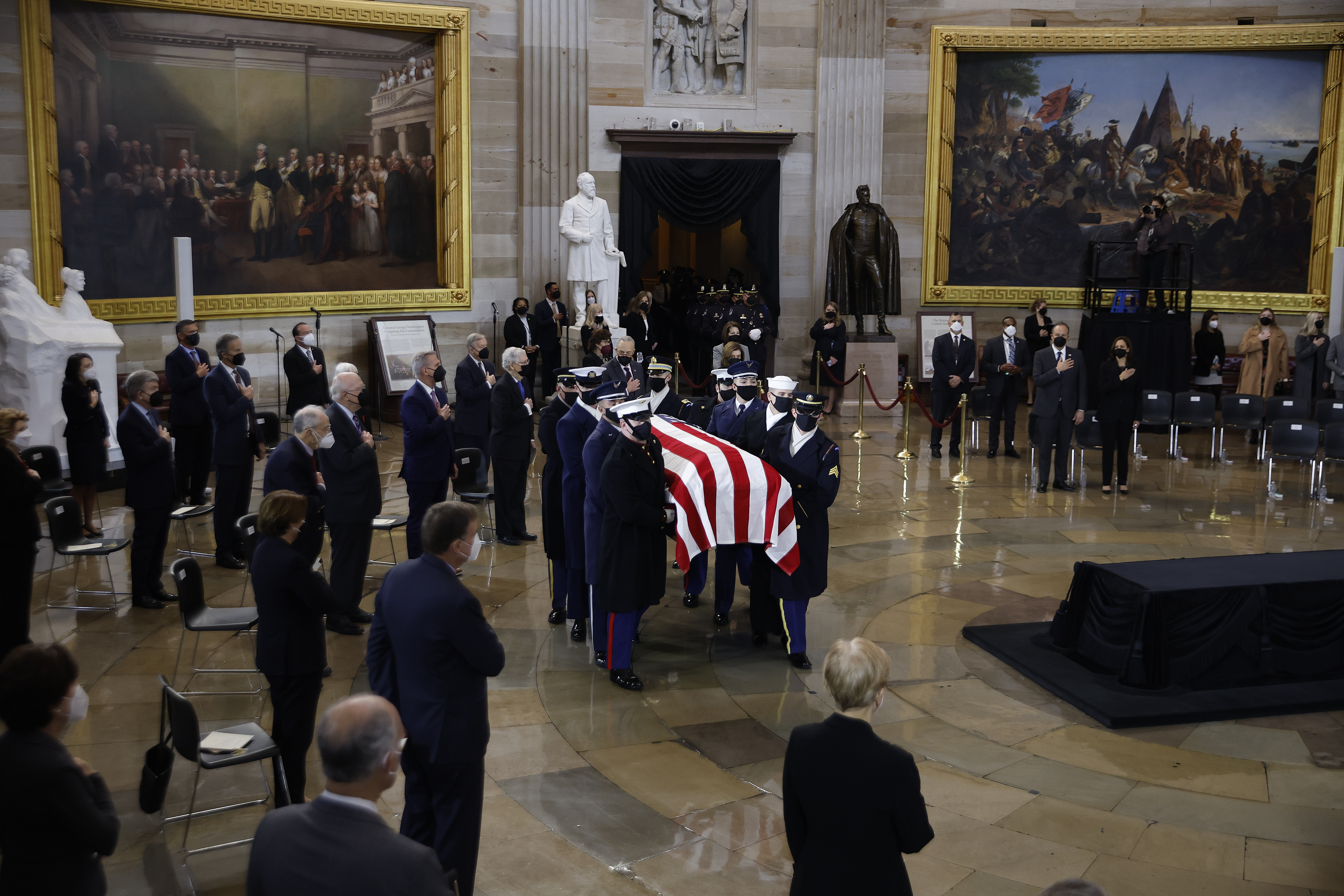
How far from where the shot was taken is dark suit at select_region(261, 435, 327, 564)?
281 inches

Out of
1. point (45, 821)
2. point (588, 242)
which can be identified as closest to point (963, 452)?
point (588, 242)

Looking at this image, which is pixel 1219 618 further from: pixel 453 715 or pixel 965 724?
pixel 453 715

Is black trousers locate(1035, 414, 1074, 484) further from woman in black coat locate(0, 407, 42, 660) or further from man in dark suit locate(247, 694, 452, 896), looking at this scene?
man in dark suit locate(247, 694, 452, 896)

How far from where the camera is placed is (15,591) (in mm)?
6781

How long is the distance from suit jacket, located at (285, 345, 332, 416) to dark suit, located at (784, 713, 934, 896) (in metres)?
11.2

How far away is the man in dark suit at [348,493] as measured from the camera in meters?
7.70

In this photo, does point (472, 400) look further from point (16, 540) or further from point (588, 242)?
point (588, 242)

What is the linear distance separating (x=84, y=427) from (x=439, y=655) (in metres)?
6.61

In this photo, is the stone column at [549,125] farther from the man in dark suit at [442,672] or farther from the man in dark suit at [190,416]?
the man in dark suit at [442,672]

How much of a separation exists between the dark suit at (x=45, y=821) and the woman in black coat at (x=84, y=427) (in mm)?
6457

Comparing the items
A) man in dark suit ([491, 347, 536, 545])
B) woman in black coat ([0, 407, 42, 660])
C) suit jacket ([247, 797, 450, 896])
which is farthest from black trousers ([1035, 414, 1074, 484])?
suit jacket ([247, 797, 450, 896])

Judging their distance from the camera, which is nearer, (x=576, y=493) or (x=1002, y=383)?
(x=576, y=493)

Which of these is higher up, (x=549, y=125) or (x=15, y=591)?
(x=549, y=125)

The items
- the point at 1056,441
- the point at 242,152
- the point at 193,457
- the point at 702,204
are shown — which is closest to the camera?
the point at 193,457
